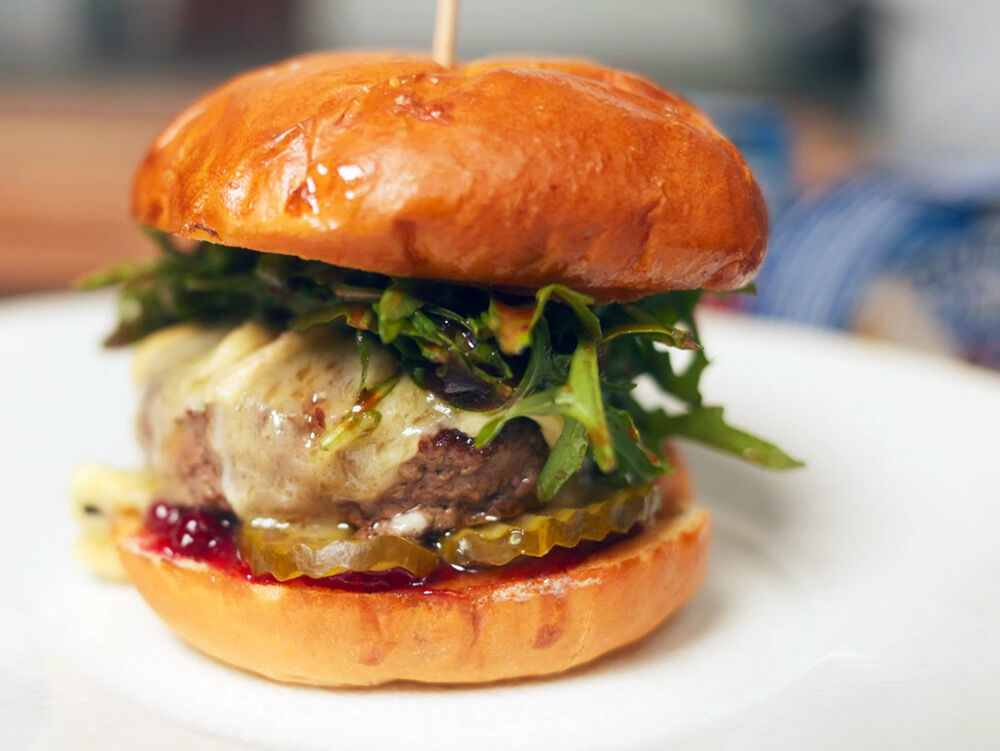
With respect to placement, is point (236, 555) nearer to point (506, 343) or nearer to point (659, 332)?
point (506, 343)

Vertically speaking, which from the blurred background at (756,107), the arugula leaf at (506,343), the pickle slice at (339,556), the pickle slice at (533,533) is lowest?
the blurred background at (756,107)

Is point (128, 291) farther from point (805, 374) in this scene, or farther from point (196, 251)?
point (805, 374)

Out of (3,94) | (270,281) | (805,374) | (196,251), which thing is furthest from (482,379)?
(3,94)

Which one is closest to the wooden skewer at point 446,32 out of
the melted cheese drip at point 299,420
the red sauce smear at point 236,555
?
the melted cheese drip at point 299,420

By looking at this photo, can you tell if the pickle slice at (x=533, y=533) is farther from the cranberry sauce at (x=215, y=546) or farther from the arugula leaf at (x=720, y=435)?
the arugula leaf at (x=720, y=435)

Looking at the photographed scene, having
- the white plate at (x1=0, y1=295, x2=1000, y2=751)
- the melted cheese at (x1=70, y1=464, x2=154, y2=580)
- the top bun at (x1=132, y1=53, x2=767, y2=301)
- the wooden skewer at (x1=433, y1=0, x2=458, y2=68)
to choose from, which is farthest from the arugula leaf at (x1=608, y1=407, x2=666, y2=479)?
the melted cheese at (x1=70, y1=464, x2=154, y2=580)

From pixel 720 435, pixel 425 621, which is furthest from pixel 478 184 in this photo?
pixel 720 435

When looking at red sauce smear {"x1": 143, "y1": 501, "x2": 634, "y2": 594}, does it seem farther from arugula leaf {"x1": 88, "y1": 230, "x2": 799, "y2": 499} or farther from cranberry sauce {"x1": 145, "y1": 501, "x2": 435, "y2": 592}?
arugula leaf {"x1": 88, "y1": 230, "x2": 799, "y2": 499}
